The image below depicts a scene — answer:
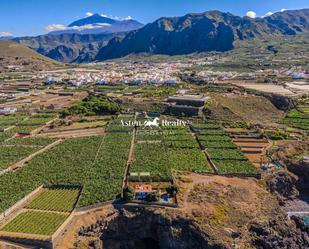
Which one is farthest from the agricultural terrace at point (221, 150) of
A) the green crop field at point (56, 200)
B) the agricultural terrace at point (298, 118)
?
the green crop field at point (56, 200)

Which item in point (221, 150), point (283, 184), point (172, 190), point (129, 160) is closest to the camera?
point (172, 190)

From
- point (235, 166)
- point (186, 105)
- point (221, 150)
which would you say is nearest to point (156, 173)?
point (235, 166)

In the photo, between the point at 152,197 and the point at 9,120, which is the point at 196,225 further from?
the point at 9,120

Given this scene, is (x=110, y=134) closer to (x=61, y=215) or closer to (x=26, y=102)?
(x=61, y=215)

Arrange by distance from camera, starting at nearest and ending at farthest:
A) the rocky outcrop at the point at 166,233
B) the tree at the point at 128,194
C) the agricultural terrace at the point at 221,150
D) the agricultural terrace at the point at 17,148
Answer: the rocky outcrop at the point at 166,233 < the tree at the point at 128,194 < the agricultural terrace at the point at 221,150 < the agricultural terrace at the point at 17,148

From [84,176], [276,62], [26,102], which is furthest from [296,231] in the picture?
[276,62]

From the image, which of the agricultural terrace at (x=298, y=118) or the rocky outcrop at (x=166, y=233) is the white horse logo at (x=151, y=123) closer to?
the agricultural terrace at (x=298, y=118)

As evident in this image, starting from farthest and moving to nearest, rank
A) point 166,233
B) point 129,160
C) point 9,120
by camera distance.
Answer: point 9,120, point 129,160, point 166,233
